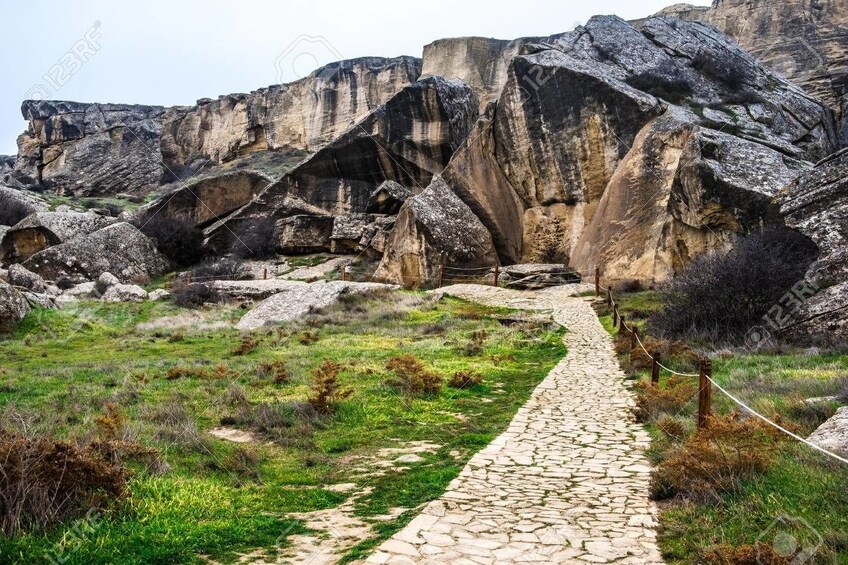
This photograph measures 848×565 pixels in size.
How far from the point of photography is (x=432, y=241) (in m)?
32.7

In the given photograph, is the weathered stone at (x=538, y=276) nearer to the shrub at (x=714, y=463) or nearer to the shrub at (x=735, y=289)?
the shrub at (x=735, y=289)

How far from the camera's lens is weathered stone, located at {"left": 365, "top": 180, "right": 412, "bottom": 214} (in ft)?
132

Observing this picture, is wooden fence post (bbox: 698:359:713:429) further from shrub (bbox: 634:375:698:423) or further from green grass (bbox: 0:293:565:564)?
green grass (bbox: 0:293:565:564)

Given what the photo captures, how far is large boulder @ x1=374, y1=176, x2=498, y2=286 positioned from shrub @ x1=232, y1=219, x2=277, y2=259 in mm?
9815

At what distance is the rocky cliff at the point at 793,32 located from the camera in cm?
6038

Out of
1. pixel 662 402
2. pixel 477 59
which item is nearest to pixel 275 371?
pixel 662 402

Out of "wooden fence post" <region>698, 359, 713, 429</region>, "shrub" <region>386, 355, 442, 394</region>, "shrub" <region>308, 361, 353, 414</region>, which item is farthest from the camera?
"shrub" <region>386, 355, 442, 394</region>

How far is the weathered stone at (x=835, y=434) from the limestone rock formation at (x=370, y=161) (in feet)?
122

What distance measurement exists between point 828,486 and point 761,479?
48 cm

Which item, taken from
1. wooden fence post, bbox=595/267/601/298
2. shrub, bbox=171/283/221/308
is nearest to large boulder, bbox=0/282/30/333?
shrub, bbox=171/283/221/308

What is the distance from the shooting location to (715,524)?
4848 mm

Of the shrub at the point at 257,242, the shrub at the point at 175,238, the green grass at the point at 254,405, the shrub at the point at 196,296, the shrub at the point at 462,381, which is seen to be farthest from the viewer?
the shrub at the point at 175,238

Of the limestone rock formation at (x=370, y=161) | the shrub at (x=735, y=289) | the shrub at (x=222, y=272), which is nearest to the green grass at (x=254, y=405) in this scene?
the shrub at (x=735, y=289)

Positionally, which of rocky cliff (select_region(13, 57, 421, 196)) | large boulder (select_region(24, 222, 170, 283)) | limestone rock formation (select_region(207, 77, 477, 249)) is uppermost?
rocky cliff (select_region(13, 57, 421, 196))
